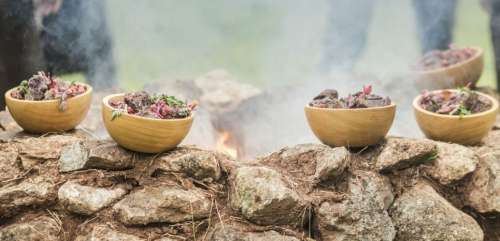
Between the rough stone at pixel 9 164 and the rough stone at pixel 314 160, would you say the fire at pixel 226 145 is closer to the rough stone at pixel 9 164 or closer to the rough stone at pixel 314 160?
the rough stone at pixel 314 160

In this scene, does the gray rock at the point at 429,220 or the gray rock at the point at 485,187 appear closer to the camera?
the gray rock at the point at 429,220

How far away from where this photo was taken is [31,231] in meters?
3.41

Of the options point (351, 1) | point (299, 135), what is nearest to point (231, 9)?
point (351, 1)

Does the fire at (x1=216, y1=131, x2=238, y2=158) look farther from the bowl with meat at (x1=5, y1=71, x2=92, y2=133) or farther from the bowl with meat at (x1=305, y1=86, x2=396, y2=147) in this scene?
the bowl with meat at (x1=5, y1=71, x2=92, y2=133)

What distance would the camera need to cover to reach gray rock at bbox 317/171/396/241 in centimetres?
360

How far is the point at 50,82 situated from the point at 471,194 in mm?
2956

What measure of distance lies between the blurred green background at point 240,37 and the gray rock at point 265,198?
8305 millimetres

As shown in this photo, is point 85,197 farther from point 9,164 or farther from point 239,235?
point 239,235

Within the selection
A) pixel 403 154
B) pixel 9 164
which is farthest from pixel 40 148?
pixel 403 154

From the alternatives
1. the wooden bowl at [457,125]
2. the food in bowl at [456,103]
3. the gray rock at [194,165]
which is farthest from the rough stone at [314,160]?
the food in bowl at [456,103]

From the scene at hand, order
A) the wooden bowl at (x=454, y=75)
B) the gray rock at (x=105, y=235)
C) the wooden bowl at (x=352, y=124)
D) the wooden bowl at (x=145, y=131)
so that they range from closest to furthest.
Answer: the gray rock at (x=105, y=235)
the wooden bowl at (x=145, y=131)
the wooden bowl at (x=352, y=124)
the wooden bowl at (x=454, y=75)

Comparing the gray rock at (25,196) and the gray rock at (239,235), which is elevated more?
the gray rock at (25,196)

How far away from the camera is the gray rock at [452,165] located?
3.99m

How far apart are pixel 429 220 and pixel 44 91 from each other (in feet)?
8.75
